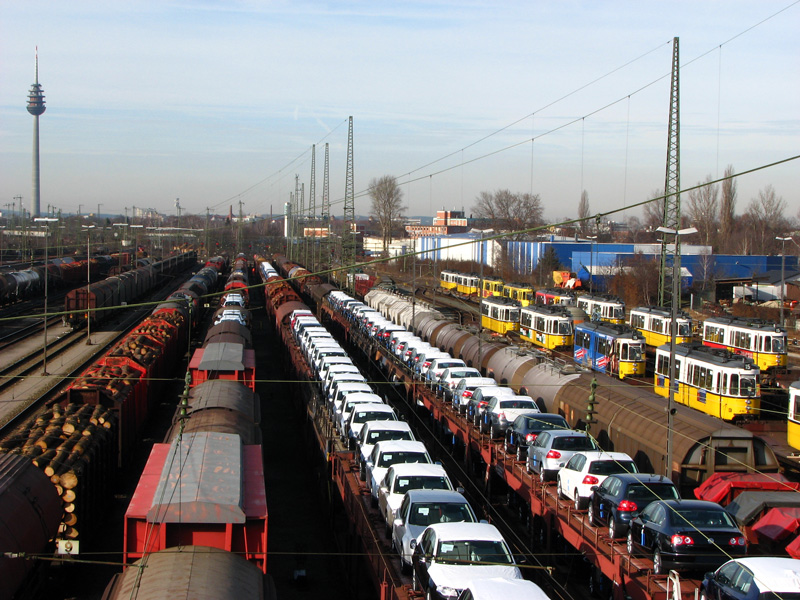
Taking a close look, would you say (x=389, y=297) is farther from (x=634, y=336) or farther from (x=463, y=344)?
(x=634, y=336)

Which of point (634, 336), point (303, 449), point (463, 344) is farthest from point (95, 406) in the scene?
point (634, 336)

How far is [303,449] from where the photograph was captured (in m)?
24.0

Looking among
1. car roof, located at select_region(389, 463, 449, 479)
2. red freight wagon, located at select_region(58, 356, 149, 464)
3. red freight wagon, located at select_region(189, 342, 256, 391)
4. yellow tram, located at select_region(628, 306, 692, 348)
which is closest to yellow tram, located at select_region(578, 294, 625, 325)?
yellow tram, located at select_region(628, 306, 692, 348)

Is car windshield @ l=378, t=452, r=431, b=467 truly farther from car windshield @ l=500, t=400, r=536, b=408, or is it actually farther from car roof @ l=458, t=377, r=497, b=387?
car roof @ l=458, t=377, r=497, b=387

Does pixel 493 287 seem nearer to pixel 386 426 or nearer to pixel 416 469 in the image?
pixel 386 426

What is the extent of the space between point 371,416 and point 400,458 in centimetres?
387

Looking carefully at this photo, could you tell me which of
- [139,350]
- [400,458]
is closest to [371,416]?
[400,458]

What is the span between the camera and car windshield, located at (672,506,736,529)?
10828 mm

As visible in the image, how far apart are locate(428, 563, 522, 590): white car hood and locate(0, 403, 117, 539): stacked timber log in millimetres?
6761

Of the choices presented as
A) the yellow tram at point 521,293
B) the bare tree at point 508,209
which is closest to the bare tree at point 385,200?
the bare tree at point 508,209

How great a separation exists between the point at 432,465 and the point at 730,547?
5601mm

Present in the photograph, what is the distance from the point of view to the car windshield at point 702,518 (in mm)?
10828

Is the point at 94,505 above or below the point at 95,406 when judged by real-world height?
below

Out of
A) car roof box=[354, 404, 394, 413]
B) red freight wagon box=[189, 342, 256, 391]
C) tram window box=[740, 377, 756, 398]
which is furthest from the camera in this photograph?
tram window box=[740, 377, 756, 398]
